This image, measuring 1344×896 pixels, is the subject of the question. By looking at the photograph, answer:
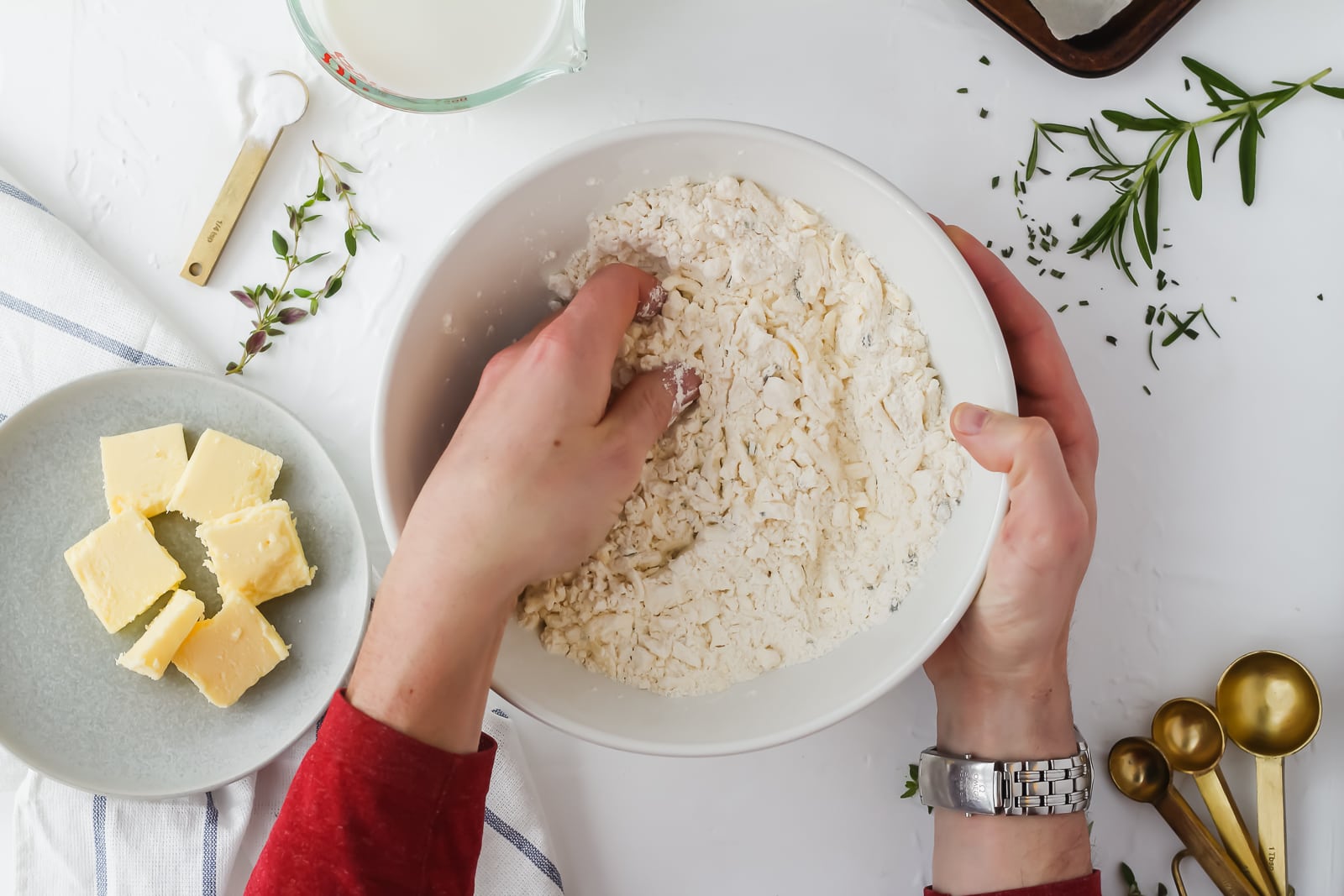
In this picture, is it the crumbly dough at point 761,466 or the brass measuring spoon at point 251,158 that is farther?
the brass measuring spoon at point 251,158

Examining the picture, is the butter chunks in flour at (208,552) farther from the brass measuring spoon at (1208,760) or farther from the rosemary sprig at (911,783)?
the brass measuring spoon at (1208,760)

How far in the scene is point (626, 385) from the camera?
894 millimetres

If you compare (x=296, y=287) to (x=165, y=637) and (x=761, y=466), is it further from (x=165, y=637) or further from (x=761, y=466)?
(x=761, y=466)

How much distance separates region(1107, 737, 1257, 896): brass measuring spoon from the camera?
38.9 inches

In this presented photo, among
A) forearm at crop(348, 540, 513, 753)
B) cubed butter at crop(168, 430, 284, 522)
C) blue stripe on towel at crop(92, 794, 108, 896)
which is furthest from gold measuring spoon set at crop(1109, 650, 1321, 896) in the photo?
blue stripe on towel at crop(92, 794, 108, 896)

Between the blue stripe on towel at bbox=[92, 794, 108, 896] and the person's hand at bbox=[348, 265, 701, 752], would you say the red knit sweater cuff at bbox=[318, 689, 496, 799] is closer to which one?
the person's hand at bbox=[348, 265, 701, 752]

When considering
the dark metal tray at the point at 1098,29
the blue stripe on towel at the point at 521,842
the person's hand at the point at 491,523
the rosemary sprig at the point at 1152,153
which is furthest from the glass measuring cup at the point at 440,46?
the blue stripe on towel at the point at 521,842

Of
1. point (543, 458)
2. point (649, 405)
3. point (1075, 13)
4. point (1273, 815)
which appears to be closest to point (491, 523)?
point (543, 458)

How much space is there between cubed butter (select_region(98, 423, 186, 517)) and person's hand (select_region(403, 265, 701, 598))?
0.36m

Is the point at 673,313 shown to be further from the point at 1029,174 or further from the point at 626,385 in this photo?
the point at 1029,174

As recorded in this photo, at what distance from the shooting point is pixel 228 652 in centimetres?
93

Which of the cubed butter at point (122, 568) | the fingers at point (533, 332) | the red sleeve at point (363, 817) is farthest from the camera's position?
the cubed butter at point (122, 568)

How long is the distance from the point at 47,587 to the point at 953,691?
0.98 metres

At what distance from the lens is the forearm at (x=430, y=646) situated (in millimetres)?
732
